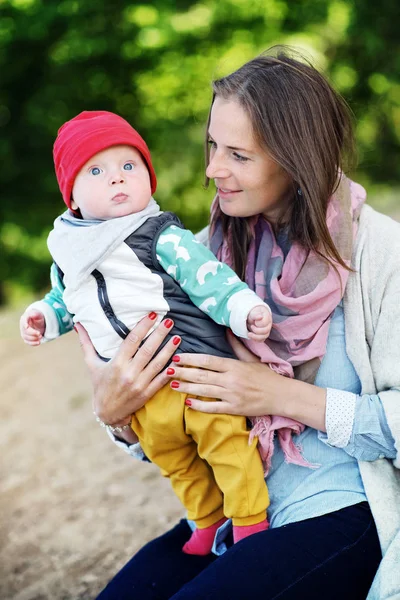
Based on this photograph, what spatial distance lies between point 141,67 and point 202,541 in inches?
270

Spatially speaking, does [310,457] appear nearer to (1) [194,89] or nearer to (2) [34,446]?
(2) [34,446]

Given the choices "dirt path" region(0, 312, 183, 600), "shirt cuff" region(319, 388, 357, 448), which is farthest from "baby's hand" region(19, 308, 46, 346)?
"dirt path" region(0, 312, 183, 600)

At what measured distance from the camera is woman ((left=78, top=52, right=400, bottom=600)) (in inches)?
63.9

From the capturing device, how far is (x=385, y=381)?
1690 mm

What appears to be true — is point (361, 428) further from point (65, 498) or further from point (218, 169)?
point (65, 498)

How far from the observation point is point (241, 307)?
5.26 ft

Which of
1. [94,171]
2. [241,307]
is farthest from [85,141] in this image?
[241,307]

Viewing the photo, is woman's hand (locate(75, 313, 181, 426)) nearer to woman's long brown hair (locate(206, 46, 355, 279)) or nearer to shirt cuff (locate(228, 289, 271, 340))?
shirt cuff (locate(228, 289, 271, 340))

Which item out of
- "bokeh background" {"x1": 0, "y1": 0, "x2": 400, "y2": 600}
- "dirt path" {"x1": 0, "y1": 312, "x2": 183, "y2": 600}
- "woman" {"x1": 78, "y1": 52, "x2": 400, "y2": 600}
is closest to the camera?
"woman" {"x1": 78, "y1": 52, "x2": 400, "y2": 600}

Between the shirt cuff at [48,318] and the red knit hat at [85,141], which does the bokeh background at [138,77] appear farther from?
the red knit hat at [85,141]

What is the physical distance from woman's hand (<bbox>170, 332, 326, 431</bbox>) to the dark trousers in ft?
0.78

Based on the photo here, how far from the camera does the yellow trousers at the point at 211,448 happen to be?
1673mm

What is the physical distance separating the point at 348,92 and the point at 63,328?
24.6 ft

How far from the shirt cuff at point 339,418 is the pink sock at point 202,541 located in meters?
0.43
